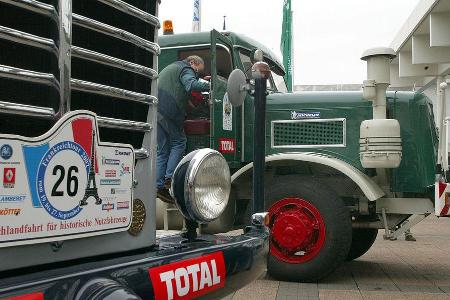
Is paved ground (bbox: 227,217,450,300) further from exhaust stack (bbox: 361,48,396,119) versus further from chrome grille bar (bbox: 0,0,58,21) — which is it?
chrome grille bar (bbox: 0,0,58,21)

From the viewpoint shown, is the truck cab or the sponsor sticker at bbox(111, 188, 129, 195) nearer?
the truck cab

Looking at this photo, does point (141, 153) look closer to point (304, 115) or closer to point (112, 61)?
point (112, 61)

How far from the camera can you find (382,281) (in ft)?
18.1

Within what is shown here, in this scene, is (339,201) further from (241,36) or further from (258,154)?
(258,154)

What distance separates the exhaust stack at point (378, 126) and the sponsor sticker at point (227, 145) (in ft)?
4.14

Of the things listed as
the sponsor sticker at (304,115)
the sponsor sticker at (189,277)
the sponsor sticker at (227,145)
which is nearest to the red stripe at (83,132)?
the sponsor sticker at (189,277)

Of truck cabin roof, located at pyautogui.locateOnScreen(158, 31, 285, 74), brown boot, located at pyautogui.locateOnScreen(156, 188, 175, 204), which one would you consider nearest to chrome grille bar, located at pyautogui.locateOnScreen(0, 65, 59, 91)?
brown boot, located at pyautogui.locateOnScreen(156, 188, 175, 204)

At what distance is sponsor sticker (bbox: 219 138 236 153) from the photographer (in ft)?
17.4

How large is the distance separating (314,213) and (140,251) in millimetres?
3348

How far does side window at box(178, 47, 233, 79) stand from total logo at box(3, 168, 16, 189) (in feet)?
13.2

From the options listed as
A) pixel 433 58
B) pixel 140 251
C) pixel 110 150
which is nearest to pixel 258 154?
pixel 140 251

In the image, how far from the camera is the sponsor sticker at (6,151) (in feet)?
4.68

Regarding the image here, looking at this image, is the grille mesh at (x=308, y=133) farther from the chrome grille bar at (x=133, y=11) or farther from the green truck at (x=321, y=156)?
the chrome grille bar at (x=133, y=11)

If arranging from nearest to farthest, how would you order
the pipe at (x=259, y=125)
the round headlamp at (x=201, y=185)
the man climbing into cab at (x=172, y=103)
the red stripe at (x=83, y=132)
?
the red stripe at (x=83, y=132) < the round headlamp at (x=201, y=185) < the pipe at (x=259, y=125) < the man climbing into cab at (x=172, y=103)
